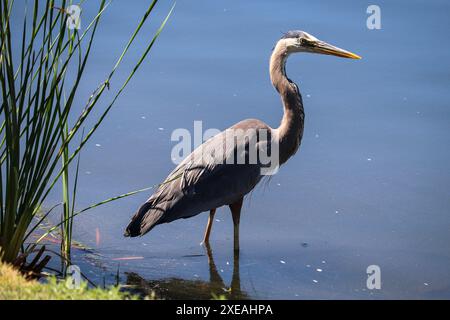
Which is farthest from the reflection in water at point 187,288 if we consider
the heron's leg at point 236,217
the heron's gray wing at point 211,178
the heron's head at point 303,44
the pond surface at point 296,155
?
the heron's head at point 303,44

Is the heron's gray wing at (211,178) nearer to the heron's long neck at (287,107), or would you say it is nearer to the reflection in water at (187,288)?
the heron's long neck at (287,107)

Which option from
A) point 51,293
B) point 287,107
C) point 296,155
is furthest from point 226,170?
point 51,293

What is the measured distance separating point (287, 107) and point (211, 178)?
0.88 m

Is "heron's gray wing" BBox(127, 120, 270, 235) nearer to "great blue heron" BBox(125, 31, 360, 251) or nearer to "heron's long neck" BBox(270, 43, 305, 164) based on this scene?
"great blue heron" BBox(125, 31, 360, 251)

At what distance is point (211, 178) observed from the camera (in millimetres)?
6844

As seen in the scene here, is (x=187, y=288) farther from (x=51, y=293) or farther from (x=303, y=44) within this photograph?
(x=303, y=44)

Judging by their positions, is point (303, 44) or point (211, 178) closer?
point (211, 178)

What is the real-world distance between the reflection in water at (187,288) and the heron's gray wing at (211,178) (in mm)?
611

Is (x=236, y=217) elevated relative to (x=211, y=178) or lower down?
lower down

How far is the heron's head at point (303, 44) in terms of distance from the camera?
7.29 metres

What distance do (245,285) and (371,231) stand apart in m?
1.29

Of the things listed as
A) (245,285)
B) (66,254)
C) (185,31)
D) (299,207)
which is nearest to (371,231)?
(299,207)

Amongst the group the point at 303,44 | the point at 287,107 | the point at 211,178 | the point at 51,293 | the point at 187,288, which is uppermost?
the point at 303,44
